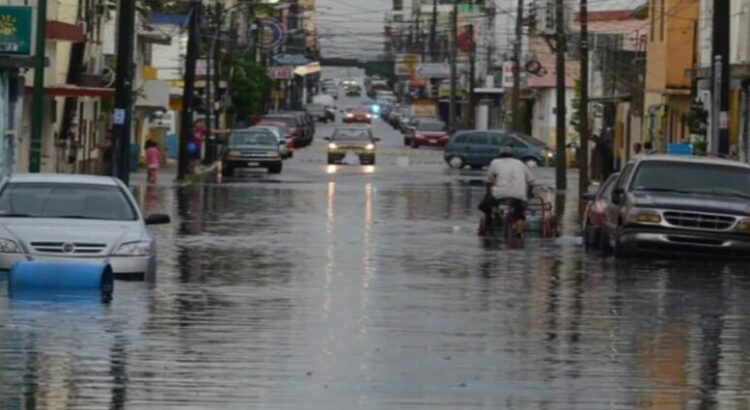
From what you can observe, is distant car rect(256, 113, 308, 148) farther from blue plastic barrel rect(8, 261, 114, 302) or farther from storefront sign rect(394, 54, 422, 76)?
blue plastic barrel rect(8, 261, 114, 302)

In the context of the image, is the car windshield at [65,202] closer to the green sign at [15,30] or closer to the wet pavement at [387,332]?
the wet pavement at [387,332]

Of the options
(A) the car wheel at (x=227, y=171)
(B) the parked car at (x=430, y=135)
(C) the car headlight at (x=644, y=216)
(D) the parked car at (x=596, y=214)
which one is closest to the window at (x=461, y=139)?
(A) the car wheel at (x=227, y=171)

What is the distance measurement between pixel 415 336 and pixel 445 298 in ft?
15.0

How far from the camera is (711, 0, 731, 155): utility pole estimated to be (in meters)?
38.9

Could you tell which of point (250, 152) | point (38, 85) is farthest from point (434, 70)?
point (38, 85)

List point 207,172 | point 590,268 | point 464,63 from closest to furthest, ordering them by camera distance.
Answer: point 590,268 < point 207,172 < point 464,63

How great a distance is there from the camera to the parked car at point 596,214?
108ft

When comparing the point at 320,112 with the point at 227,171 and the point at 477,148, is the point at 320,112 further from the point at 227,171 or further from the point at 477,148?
the point at 227,171

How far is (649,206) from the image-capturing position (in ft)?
98.3

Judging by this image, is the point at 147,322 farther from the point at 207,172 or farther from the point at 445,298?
the point at 207,172

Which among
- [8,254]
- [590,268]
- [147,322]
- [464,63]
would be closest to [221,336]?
[147,322]

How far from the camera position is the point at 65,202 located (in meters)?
24.0

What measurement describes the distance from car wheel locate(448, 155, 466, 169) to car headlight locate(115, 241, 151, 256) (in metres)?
57.8

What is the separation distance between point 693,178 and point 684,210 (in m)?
1.39
